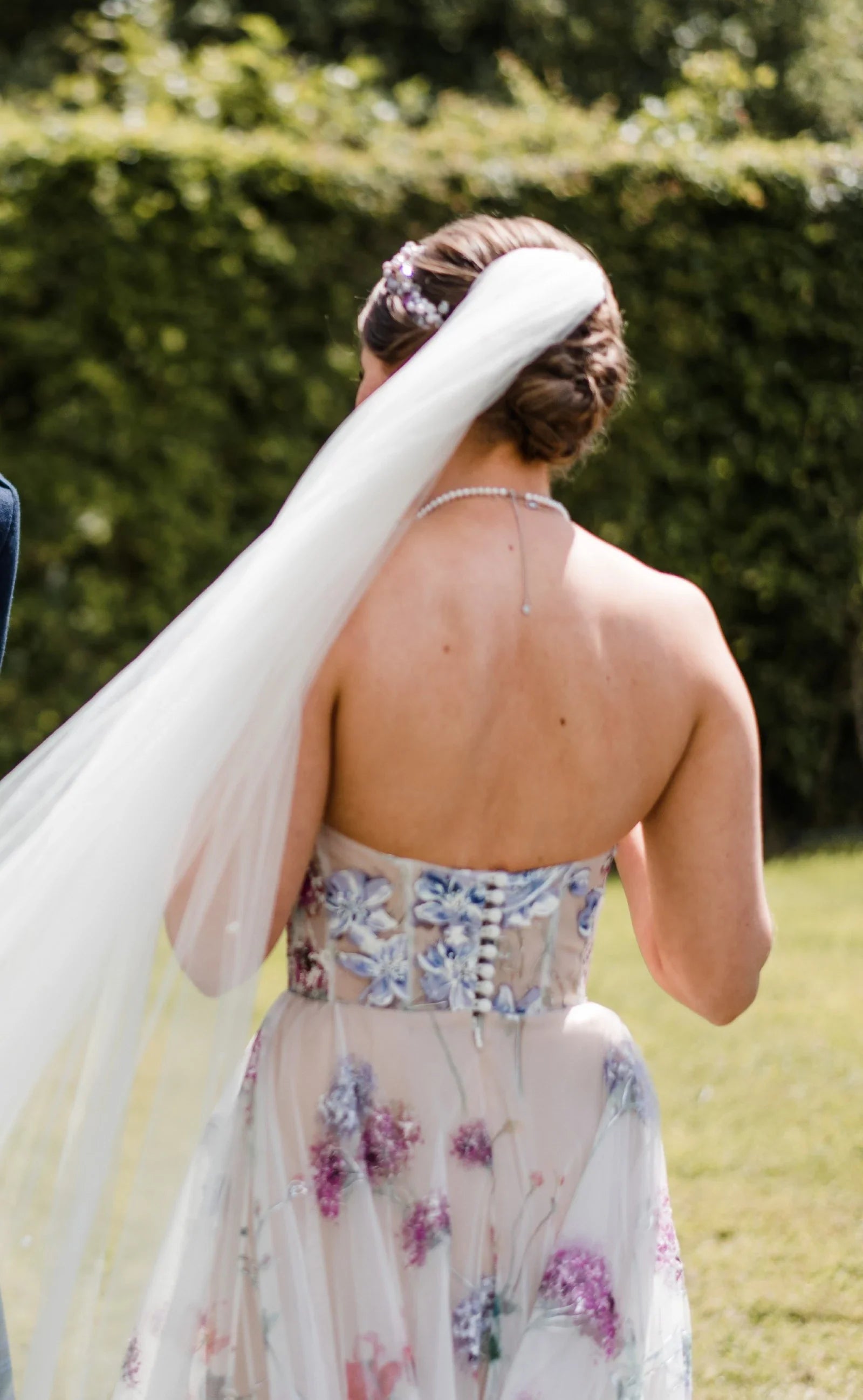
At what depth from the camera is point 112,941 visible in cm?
173

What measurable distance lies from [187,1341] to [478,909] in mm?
536

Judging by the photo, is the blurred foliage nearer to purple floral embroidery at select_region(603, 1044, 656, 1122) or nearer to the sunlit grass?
the sunlit grass

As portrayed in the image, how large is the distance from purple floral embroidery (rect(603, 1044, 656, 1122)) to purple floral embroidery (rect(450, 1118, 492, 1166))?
0.57ft

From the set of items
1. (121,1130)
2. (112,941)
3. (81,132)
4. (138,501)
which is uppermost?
(112,941)

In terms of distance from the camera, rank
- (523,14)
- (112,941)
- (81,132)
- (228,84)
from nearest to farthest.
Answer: (112,941) < (81,132) < (228,84) < (523,14)

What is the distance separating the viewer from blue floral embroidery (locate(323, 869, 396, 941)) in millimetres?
1798

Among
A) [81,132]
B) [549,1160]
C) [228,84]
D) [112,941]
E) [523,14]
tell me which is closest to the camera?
[112,941]

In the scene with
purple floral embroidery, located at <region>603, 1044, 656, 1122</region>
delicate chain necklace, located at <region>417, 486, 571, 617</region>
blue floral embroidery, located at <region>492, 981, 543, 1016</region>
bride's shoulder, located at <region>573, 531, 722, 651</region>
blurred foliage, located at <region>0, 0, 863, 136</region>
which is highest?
delicate chain necklace, located at <region>417, 486, 571, 617</region>

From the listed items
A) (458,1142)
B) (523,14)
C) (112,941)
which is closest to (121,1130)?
(112,941)

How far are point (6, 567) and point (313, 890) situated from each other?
1.61ft

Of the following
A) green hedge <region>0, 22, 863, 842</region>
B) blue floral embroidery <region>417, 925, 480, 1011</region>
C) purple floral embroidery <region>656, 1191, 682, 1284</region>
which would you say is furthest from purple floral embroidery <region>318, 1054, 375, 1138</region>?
green hedge <region>0, 22, 863, 842</region>

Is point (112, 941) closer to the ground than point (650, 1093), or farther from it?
farther from it

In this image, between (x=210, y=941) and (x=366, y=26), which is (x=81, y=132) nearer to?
(x=210, y=941)

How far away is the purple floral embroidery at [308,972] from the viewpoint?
184 cm
